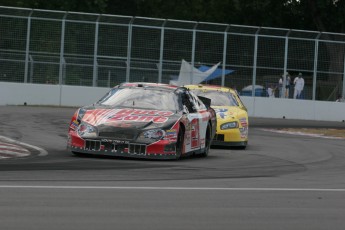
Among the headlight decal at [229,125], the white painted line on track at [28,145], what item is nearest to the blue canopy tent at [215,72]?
the headlight decal at [229,125]

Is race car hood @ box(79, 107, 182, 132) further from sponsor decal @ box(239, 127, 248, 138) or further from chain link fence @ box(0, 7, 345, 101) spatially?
chain link fence @ box(0, 7, 345, 101)

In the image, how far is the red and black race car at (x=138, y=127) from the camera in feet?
46.6

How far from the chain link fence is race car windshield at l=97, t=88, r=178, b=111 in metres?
21.7


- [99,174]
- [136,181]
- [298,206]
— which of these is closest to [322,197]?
[298,206]

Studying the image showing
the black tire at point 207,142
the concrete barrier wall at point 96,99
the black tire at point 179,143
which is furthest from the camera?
the concrete barrier wall at point 96,99

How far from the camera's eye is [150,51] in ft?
124

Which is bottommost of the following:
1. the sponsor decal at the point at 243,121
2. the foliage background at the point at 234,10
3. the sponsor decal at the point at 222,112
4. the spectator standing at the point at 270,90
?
the sponsor decal at the point at 243,121

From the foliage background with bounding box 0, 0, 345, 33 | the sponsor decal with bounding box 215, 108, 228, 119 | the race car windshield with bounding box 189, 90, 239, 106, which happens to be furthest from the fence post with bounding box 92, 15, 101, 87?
the sponsor decal with bounding box 215, 108, 228, 119

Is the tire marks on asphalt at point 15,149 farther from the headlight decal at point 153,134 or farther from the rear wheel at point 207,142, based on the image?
the rear wheel at point 207,142

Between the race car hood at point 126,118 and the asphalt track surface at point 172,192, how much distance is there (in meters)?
0.54

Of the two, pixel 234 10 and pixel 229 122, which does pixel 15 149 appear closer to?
pixel 229 122

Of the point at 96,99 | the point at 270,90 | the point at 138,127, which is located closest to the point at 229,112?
the point at 138,127

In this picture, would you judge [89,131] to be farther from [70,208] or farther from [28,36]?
[28,36]

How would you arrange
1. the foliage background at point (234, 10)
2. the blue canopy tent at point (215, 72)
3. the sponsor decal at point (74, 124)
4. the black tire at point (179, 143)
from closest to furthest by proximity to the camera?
the sponsor decal at point (74, 124) < the black tire at point (179, 143) < the blue canopy tent at point (215, 72) < the foliage background at point (234, 10)
